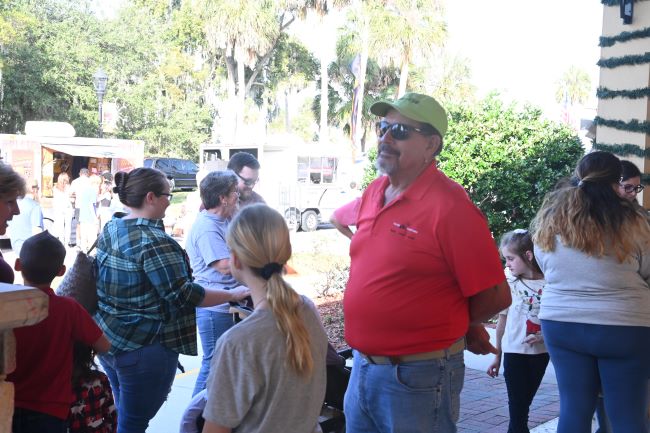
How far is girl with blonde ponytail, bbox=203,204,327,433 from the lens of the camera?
2.41 metres

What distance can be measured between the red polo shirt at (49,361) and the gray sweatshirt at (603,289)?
2436 millimetres

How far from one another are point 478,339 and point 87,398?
1939 millimetres

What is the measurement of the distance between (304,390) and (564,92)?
291ft

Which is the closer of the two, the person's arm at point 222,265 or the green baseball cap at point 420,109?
the green baseball cap at point 420,109

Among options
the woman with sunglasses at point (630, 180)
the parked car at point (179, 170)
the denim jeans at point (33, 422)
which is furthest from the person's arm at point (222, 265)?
the parked car at point (179, 170)

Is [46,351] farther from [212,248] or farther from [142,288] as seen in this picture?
[212,248]

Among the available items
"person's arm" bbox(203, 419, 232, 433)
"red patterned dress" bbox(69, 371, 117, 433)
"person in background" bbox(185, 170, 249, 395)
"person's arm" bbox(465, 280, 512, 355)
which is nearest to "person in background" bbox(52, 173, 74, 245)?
"person in background" bbox(185, 170, 249, 395)

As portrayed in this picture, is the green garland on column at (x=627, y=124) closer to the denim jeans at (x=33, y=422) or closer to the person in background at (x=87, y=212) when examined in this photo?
the denim jeans at (x=33, y=422)

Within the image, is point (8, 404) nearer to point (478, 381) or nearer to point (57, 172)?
point (478, 381)

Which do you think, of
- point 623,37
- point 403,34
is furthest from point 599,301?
point 403,34

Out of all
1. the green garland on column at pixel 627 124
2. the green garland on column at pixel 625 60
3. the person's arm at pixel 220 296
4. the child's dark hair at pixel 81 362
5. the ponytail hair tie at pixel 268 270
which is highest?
the green garland on column at pixel 625 60

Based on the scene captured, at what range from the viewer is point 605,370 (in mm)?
3537

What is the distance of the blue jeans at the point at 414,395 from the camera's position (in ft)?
9.43

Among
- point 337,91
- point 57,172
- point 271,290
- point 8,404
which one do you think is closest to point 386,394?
point 271,290
